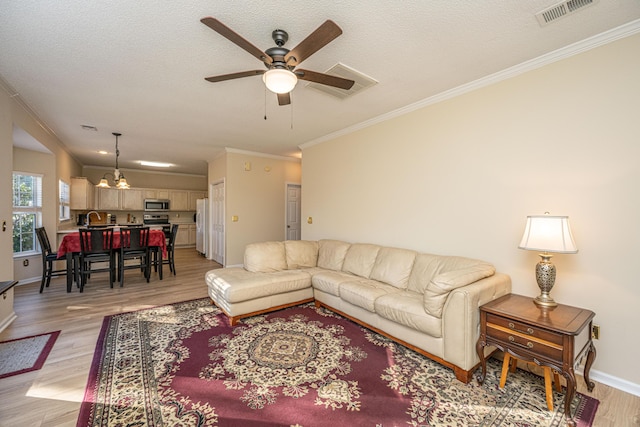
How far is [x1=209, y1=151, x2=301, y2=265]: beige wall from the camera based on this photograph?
19.4 ft

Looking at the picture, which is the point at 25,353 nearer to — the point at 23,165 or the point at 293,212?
the point at 23,165

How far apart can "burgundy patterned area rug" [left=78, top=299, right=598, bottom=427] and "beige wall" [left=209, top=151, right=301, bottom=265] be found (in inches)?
124

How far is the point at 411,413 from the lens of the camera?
1764mm

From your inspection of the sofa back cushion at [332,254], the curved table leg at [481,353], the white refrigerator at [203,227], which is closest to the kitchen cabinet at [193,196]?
the white refrigerator at [203,227]

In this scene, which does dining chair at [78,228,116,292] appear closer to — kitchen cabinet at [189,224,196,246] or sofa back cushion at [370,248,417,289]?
sofa back cushion at [370,248,417,289]

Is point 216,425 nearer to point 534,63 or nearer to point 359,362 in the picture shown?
point 359,362

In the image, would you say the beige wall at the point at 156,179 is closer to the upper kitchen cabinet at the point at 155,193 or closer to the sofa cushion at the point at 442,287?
the upper kitchen cabinet at the point at 155,193

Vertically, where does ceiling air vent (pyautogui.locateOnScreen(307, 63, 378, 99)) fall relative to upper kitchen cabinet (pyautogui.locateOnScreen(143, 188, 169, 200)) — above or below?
above

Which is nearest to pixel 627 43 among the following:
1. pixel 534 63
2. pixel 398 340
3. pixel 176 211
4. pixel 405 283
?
pixel 534 63

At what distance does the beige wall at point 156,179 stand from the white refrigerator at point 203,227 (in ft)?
5.96

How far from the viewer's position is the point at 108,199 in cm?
804

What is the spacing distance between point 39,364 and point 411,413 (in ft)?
9.87

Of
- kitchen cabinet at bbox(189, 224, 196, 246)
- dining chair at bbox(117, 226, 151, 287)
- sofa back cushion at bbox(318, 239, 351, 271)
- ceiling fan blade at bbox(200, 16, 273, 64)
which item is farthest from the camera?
kitchen cabinet at bbox(189, 224, 196, 246)

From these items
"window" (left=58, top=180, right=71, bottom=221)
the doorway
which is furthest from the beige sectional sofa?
"window" (left=58, top=180, right=71, bottom=221)
